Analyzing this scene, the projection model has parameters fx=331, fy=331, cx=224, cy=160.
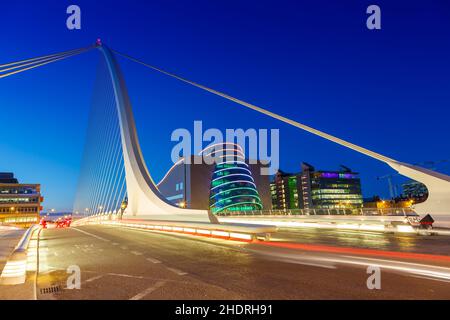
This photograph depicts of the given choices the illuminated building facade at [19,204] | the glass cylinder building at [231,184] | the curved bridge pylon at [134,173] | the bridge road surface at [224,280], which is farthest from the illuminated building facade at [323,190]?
the bridge road surface at [224,280]

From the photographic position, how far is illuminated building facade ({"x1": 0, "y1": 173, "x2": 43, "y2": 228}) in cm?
11169

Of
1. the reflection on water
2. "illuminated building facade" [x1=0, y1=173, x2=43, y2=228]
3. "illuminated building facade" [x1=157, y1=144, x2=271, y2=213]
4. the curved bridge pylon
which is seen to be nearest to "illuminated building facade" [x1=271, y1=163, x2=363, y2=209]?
"illuminated building facade" [x1=157, y1=144, x2=271, y2=213]

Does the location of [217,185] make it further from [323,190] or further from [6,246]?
[323,190]

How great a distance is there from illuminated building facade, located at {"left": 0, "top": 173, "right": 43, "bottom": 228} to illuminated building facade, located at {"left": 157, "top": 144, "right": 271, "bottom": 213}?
46.7 metres

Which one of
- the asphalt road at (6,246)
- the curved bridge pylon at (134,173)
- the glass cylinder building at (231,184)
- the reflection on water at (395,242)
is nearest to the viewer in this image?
the asphalt road at (6,246)

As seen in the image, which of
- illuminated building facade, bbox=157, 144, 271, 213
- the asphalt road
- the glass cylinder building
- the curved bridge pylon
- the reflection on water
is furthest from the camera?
illuminated building facade, bbox=157, 144, 271, 213

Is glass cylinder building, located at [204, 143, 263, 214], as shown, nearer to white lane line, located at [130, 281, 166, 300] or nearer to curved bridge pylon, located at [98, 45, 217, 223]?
curved bridge pylon, located at [98, 45, 217, 223]

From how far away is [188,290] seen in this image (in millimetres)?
6078

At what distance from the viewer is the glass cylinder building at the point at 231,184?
9300 centimetres

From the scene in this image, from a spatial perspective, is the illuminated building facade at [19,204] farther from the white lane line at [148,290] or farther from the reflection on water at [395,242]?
the white lane line at [148,290]

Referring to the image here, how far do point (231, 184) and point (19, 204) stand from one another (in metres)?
76.0
